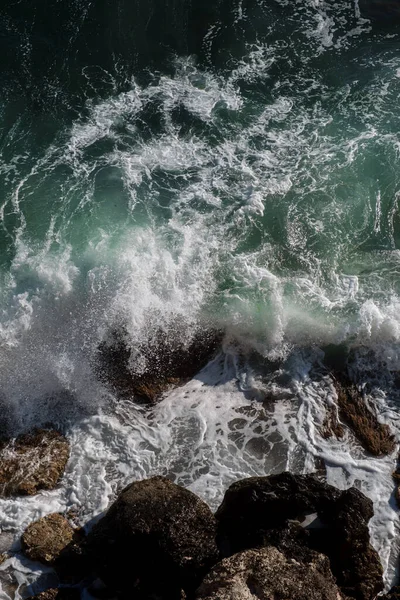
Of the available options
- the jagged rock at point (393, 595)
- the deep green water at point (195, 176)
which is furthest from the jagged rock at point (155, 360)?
the jagged rock at point (393, 595)

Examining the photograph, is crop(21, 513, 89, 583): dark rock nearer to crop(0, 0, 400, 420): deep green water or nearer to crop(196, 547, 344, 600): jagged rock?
crop(196, 547, 344, 600): jagged rock

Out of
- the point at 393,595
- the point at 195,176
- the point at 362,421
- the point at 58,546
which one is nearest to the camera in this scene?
the point at 393,595

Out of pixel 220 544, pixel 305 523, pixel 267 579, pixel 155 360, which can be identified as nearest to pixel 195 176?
pixel 155 360

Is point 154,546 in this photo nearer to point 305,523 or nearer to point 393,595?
point 305,523

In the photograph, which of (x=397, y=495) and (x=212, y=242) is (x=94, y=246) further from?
(x=397, y=495)

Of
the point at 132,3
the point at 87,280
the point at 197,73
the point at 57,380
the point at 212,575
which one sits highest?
the point at 132,3

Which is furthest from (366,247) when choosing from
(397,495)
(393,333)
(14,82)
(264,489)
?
(14,82)
